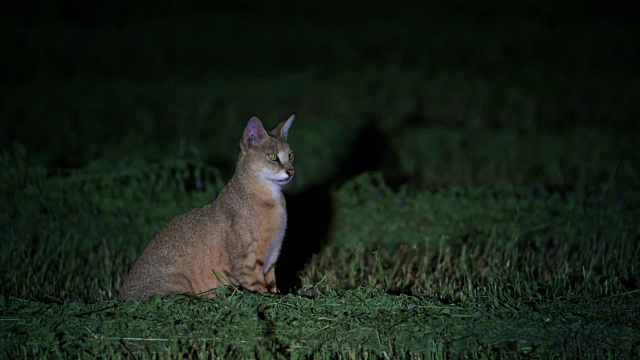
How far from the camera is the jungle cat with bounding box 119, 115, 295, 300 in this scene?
18.5 feet

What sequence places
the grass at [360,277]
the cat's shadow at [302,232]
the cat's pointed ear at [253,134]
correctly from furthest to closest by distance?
1. the cat's shadow at [302,232]
2. the cat's pointed ear at [253,134]
3. the grass at [360,277]

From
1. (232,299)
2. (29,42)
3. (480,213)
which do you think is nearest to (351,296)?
(232,299)

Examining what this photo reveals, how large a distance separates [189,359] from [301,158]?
535 cm

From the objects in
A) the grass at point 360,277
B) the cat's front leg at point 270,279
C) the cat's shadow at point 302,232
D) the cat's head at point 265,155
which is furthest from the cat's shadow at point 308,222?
the cat's head at point 265,155

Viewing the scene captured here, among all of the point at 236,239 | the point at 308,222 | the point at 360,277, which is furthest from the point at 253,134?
the point at 308,222

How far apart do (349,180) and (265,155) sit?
10.8 ft

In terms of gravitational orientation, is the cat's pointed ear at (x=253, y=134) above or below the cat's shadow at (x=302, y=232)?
above

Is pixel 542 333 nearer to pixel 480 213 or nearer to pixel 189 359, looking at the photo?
pixel 189 359

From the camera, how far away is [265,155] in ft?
18.7

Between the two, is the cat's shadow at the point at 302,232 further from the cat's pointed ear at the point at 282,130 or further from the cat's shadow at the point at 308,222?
the cat's pointed ear at the point at 282,130

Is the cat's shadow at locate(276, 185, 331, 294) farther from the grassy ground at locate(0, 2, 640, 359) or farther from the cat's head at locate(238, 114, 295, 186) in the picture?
the cat's head at locate(238, 114, 295, 186)

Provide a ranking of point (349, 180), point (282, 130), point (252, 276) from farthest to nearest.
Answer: point (349, 180) < point (282, 130) < point (252, 276)

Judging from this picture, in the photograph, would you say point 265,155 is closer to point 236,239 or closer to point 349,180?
point 236,239

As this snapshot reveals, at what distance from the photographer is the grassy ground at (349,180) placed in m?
5.02
